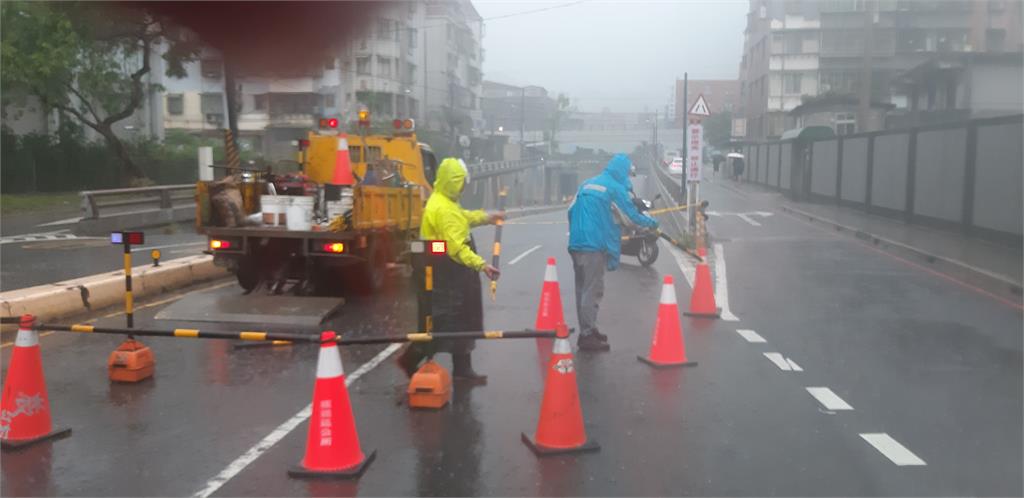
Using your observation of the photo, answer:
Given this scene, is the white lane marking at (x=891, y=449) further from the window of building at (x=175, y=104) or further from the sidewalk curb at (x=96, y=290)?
the window of building at (x=175, y=104)

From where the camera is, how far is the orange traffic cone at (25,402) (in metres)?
5.72

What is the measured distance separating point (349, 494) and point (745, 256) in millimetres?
12971

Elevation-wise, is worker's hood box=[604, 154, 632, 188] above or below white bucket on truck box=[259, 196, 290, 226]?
above

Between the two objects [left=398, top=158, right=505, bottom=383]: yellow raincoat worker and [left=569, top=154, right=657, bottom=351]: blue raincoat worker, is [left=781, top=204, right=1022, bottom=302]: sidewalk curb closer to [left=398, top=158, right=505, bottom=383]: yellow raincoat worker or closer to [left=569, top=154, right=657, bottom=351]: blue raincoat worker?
[left=569, top=154, right=657, bottom=351]: blue raincoat worker

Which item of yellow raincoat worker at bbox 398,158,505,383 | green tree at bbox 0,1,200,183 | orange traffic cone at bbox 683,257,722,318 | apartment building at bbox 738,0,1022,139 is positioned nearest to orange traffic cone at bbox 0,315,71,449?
yellow raincoat worker at bbox 398,158,505,383

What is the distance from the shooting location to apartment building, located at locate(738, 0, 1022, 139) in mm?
16375

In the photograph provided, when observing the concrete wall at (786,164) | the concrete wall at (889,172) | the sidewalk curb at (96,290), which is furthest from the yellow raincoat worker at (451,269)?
the concrete wall at (786,164)

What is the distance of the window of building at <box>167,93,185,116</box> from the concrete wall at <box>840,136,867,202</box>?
1992cm

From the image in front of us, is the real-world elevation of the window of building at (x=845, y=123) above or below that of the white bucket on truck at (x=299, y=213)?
above

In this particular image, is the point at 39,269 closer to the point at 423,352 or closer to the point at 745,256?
the point at 423,352

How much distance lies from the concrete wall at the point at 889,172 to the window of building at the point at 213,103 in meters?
15.6

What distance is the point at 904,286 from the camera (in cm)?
1300

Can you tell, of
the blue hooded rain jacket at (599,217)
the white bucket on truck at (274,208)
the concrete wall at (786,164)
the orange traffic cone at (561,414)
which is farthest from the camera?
the concrete wall at (786,164)

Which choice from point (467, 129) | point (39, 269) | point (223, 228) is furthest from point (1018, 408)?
point (467, 129)
